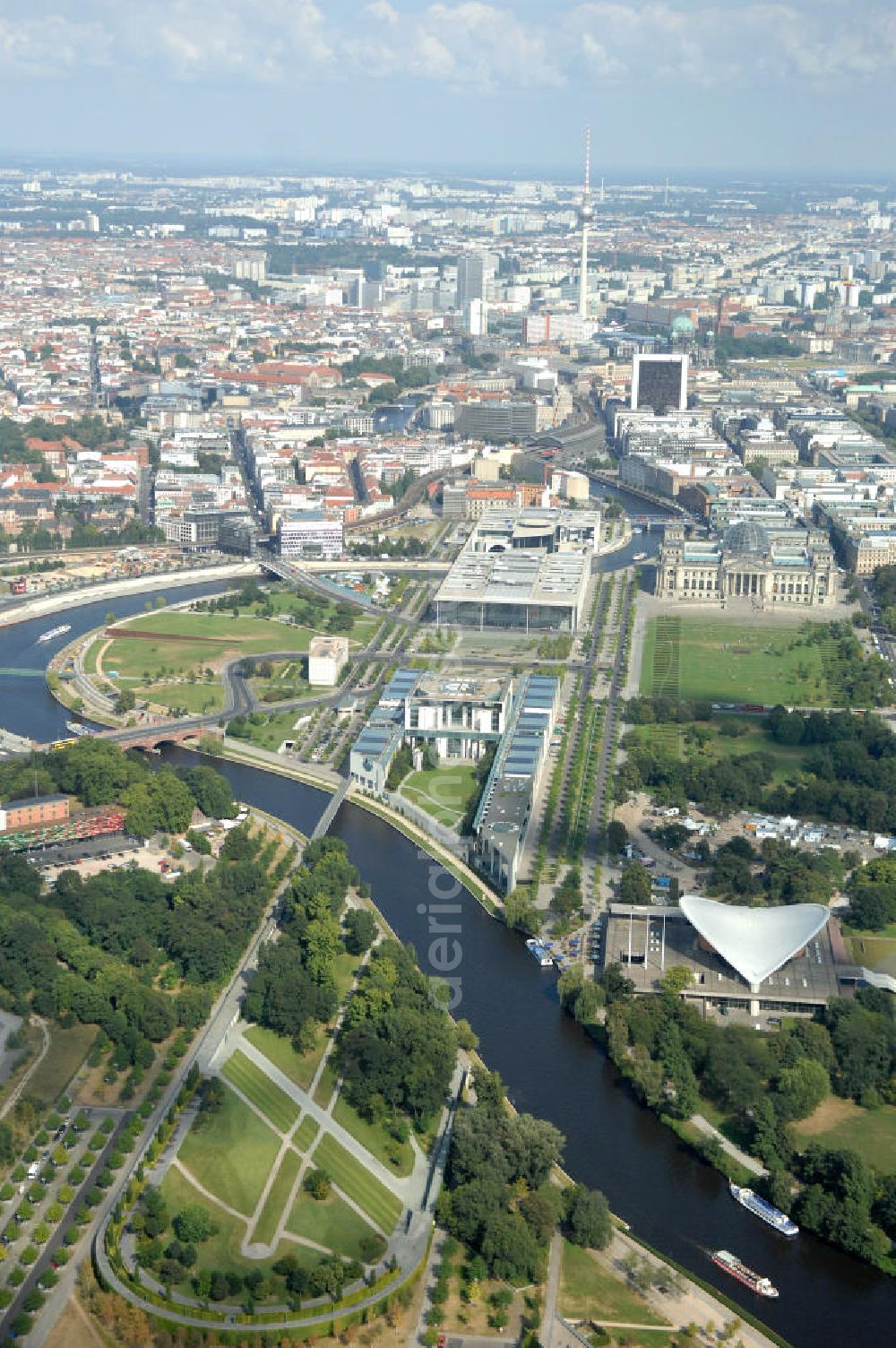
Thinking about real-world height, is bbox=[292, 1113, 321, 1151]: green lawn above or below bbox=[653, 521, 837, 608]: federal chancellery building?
below

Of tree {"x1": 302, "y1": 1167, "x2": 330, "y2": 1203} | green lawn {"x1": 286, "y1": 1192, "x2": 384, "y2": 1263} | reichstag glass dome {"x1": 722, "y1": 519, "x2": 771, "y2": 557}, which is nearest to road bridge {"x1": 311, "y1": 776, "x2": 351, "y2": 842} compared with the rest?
tree {"x1": 302, "y1": 1167, "x2": 330, "y2": 1203}

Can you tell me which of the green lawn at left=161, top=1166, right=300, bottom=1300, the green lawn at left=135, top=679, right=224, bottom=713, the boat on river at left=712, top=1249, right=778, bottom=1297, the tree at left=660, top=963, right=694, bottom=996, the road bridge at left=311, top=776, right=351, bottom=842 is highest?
the tree at left=660, top=963, right=694, bottom=996

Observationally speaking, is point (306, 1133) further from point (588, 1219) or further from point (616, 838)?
point (616, 838)

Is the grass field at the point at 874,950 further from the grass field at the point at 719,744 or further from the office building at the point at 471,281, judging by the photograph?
the office building at the point at 471,281

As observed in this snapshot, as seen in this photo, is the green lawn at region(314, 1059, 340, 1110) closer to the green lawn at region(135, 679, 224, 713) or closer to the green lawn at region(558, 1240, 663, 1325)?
the green lawn at region(558, 1240, 663, 1325)

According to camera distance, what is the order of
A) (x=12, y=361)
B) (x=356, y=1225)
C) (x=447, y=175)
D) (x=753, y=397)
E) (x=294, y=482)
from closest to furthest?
(x=356, y=1225), (x=294, y=482), (x=753, y=397), (x=12, y=361), (x=447, y=175)

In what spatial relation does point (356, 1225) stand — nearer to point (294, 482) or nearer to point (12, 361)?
point (294, 482)

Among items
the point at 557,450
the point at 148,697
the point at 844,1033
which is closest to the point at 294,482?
the point at 557,450

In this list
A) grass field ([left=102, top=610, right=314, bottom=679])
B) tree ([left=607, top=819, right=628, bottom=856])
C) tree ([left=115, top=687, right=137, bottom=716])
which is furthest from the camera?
grass field ([left=102, top=610, right=314, bottom=679])
